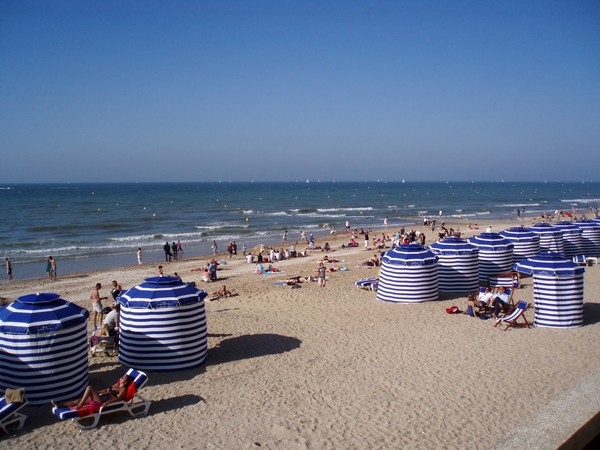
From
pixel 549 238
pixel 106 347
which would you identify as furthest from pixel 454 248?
pixel 106 347

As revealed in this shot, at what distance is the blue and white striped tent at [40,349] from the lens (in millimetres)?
7137

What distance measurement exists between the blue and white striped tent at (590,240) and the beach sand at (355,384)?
7.01 meters

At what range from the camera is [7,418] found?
256 inches

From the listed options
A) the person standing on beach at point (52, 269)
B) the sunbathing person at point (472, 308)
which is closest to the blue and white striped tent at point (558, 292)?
the sunbathing person at point (472, 308)

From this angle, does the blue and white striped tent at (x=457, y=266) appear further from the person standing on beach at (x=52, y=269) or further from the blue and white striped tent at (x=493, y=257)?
the person standing on beach at (x=52, y=269)

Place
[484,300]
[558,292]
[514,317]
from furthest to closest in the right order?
[484,300] → [514,317] → [558,292]

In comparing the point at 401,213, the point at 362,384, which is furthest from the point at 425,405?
the point at 401,213

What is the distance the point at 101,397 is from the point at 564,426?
18.8ft

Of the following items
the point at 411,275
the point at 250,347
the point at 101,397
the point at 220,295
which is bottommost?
the point at 220,295

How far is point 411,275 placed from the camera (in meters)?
13.3

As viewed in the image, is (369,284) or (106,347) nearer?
(106,347)

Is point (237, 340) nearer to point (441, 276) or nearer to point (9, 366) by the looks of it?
point (9, 366)

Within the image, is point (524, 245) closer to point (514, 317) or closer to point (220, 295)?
point (514, 317)

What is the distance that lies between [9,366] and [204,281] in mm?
11930
